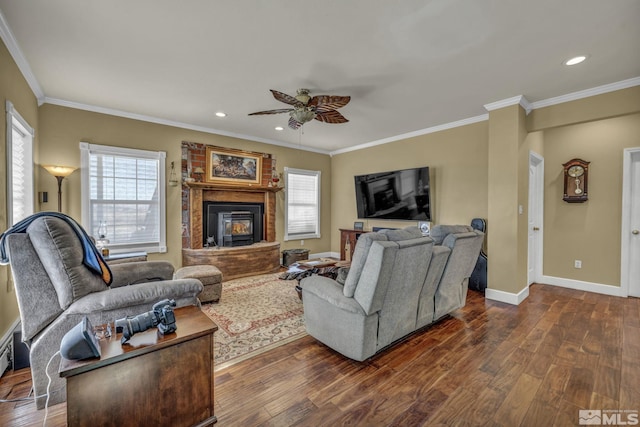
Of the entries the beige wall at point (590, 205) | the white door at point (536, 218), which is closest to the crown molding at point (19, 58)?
the white door at point (536, 218)

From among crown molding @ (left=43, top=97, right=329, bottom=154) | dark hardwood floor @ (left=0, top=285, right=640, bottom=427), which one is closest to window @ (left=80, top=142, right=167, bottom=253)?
crown molding @ (left=43, top=97, right=329, bottom=154)

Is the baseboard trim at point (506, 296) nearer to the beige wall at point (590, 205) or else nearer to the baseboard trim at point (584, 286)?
the baseboard trim at point (584, 286)

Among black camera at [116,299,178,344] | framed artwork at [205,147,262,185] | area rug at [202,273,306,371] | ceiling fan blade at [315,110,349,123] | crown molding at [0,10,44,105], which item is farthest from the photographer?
framed artwork at [205,147,262,185]

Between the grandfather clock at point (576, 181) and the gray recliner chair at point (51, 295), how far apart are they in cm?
561

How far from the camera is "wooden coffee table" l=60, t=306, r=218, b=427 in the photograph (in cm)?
114

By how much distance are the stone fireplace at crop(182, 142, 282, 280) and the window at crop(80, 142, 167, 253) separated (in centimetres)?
40

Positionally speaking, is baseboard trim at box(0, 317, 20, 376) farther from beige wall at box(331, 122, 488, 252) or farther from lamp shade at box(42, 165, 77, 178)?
beige wall at box(331, 122, 488, 252)

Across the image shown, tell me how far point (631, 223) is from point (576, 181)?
0.84m

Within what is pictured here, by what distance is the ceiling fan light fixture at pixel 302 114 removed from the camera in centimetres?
311

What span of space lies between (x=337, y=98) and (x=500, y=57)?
1570mm

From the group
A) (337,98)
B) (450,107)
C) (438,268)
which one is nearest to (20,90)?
(337,98)

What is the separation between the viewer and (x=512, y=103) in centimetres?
357

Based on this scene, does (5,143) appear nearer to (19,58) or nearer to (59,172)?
(19,58)

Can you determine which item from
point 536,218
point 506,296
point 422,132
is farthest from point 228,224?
point 536,218
